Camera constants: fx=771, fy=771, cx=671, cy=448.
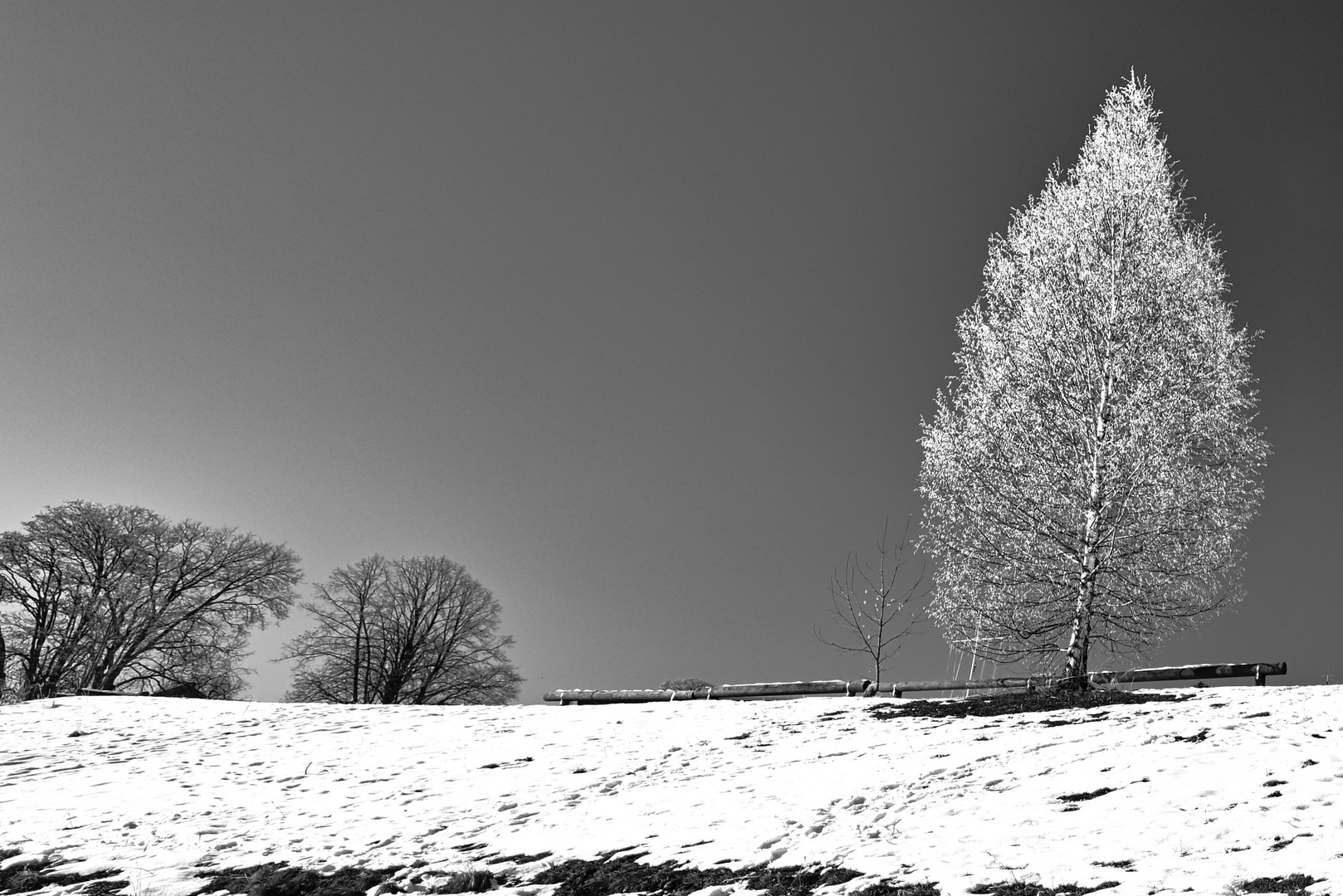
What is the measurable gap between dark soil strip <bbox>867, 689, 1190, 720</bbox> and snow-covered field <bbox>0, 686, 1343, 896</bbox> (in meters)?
0.53

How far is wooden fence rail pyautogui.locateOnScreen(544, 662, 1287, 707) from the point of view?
44.3 feet

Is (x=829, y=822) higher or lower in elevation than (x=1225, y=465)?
lower

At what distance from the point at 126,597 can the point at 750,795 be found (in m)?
28.4

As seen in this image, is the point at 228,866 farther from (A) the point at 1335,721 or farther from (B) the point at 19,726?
(B) the point at 19,726

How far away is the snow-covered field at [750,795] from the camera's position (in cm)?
509

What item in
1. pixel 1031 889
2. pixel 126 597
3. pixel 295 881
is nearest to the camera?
pixel 1031 889

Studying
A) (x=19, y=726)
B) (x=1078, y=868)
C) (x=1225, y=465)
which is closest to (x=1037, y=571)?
(x=1225, y=465)

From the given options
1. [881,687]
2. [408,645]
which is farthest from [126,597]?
[881,687]

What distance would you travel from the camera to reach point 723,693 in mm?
16000

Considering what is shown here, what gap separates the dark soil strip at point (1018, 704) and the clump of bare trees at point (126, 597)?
2637 cm

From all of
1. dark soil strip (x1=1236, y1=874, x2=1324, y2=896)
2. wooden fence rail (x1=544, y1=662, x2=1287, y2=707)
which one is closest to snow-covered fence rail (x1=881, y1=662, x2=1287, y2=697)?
wooden fence rail (x1=544, y1=662, x2=1287, y2=707)

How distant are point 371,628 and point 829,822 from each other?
3020 cm

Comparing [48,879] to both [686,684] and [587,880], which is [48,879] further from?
[686,684]

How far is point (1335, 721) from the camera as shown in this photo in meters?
7.73
